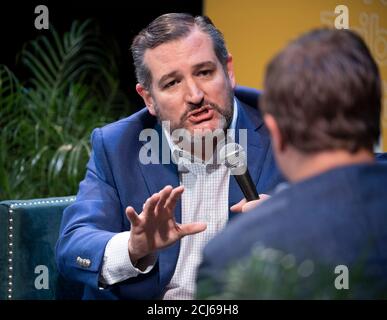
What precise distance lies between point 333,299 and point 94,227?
4.45 feet

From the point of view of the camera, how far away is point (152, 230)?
2211 mm

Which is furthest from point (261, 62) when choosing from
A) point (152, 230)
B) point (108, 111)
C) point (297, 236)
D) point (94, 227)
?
point (297, 236)

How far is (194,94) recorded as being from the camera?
255 centimetres

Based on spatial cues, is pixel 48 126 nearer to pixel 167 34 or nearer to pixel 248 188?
pixel 167 34

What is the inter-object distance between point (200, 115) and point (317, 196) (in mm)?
1202

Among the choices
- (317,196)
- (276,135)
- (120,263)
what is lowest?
(120,263)

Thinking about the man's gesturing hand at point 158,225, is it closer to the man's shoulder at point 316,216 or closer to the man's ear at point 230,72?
the man's ear at point 230,72

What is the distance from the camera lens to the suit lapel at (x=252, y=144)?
263 centimetres

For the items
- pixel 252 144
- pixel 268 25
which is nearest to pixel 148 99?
pixel 252 144

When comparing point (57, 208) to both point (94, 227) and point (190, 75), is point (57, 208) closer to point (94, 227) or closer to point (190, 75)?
point (94, 227)

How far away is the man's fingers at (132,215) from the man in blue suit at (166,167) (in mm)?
217

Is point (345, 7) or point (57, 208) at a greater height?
Answer: point (345, 7)

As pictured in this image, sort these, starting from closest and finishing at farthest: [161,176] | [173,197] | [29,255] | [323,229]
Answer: [323,229]
[173,197]
[161,176]
[29,255]
